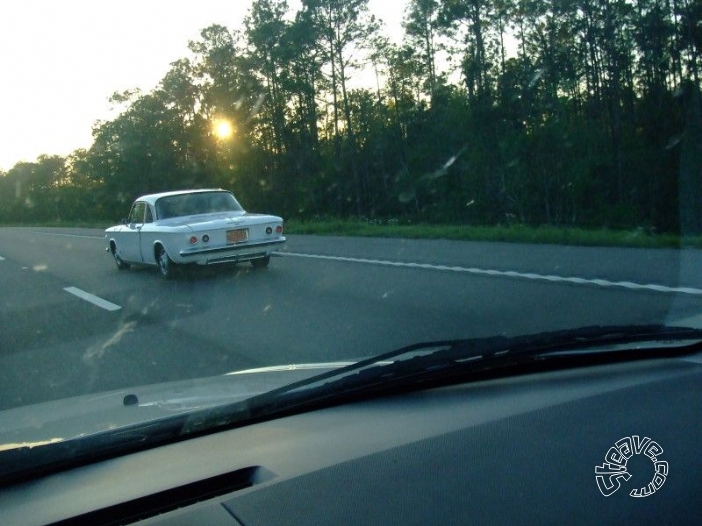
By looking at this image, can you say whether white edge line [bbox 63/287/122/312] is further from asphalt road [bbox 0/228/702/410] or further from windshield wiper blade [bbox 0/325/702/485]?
windshield wiper blade [bbox 0/325/702/485]

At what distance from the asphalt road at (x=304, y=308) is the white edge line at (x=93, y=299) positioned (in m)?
0.04

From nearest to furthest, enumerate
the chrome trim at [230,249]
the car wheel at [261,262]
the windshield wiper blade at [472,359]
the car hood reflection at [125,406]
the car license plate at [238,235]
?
1. the car hood reflection at [125,406]
2. the windshield wiper blade at [472,359]
3. the chrome trim at [230,249]
4. the car license plate at [238,235]
5. the car wheel at [261,262]

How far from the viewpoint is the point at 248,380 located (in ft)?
11.9

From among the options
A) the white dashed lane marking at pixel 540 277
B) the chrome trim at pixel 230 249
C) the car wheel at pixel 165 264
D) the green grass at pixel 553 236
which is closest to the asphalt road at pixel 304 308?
the white dashed lane marking at pixel 540 277

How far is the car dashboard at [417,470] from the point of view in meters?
2.06

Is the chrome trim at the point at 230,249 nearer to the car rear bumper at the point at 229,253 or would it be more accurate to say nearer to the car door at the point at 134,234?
the car rear bumper at the point at 229,253

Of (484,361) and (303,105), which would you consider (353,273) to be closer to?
(484,361)

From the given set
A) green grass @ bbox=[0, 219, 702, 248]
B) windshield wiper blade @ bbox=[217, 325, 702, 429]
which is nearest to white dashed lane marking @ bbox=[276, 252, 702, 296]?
green grass @ bbox=[0, 219, 702, 248]

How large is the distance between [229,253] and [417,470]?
10406mm

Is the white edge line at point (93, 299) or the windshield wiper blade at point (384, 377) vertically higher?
the windshield wiper blade at point (384, 377)

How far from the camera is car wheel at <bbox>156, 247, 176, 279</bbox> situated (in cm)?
1290

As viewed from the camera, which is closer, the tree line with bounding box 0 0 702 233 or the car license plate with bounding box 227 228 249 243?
the car license plate with bounding box 227 228 249 243

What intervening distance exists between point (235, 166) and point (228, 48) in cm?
1014

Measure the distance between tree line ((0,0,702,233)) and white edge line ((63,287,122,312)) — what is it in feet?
85.5
